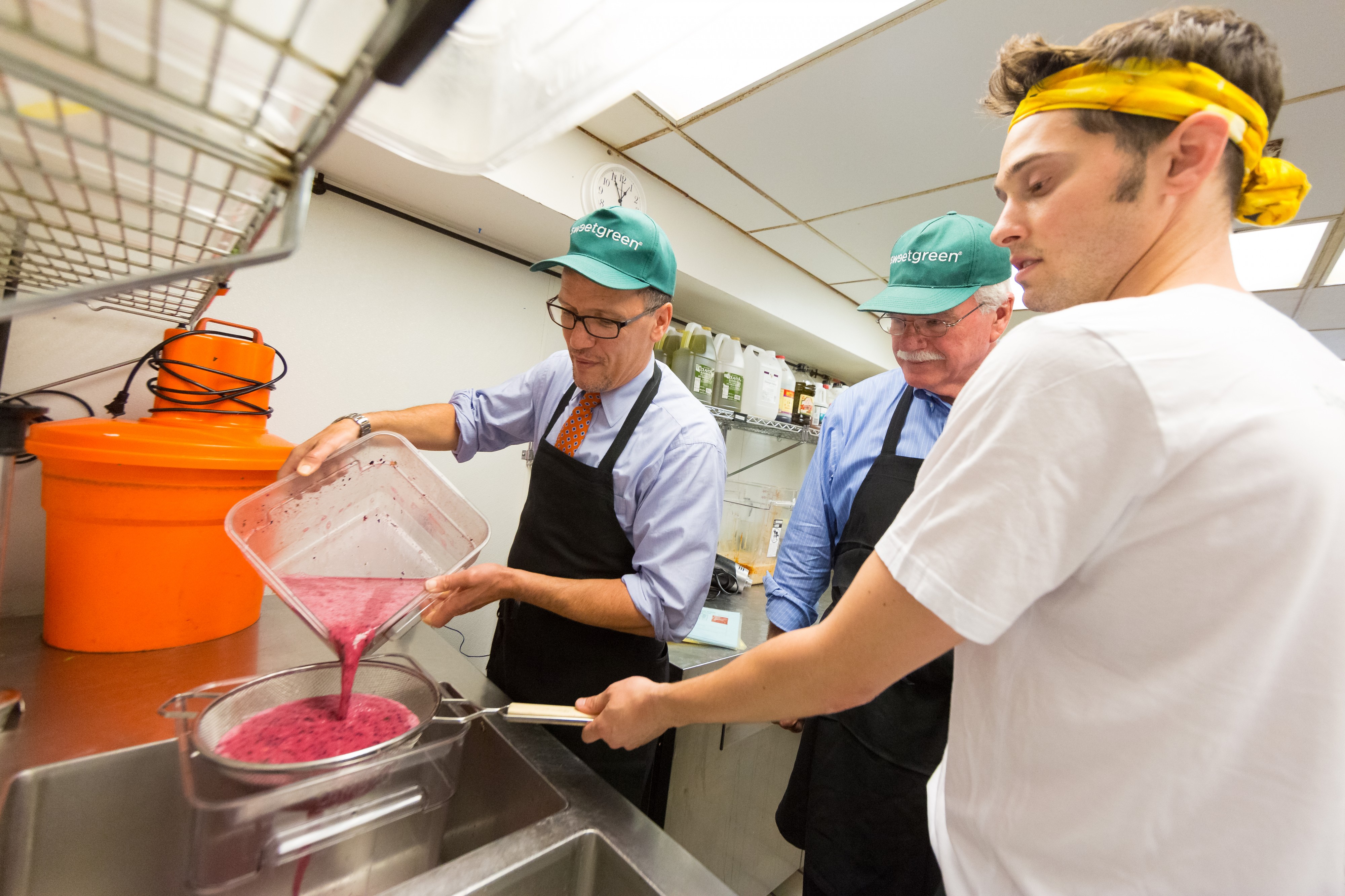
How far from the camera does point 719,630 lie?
74.7 inches

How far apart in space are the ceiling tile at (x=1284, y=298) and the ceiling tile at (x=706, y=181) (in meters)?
2.48

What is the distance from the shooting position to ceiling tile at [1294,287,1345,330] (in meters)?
2.66

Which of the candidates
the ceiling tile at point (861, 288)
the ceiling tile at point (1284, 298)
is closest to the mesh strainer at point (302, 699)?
the ceiling tile at point (861, 288)

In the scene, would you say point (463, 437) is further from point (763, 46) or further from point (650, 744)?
point (763, 46)

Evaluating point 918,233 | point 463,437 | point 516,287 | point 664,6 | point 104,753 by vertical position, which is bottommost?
point 104,753

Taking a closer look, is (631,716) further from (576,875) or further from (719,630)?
(719,630)

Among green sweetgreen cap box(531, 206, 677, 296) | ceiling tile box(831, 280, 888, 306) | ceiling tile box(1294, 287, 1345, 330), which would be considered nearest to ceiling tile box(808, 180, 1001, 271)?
ceiling tile box(831, 280, 888, 306)

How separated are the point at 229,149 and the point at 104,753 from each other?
3.25ft

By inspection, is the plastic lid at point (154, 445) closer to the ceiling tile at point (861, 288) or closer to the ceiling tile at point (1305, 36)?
the ceiling tile at point (1305, 36)

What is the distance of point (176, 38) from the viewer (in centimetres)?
26

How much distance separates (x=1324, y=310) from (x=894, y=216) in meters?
2.61

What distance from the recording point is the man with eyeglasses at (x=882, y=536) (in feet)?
3.83

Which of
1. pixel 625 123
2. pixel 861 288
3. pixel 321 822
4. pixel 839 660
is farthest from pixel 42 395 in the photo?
pixel 861 288

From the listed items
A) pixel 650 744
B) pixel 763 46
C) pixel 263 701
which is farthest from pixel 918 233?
pixel 263 701
